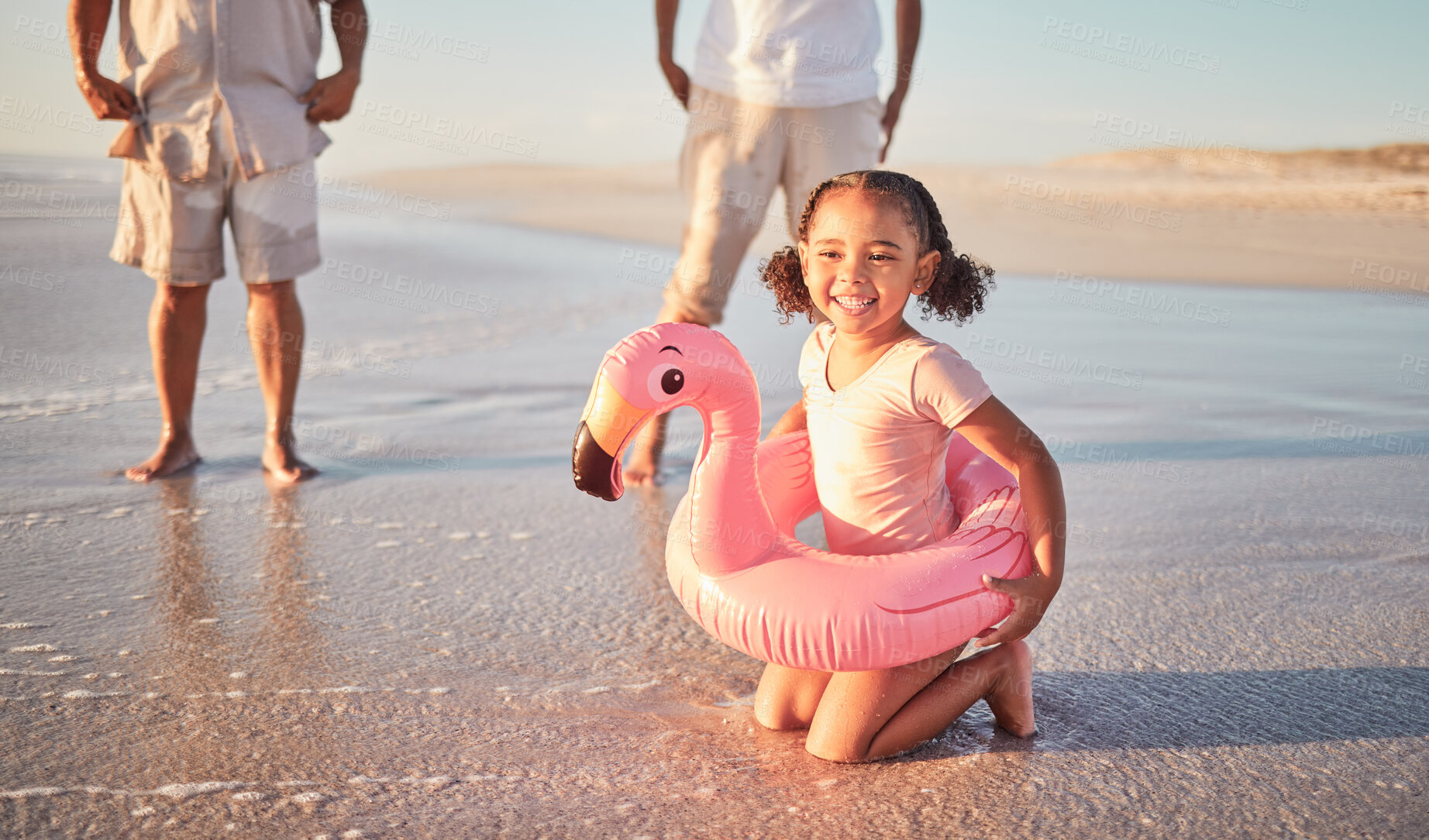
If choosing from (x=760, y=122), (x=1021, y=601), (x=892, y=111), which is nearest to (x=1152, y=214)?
(x=892, y=111)

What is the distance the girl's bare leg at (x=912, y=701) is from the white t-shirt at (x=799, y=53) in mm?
2080

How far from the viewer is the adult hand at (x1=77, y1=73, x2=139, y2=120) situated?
3500mm

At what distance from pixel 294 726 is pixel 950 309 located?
1449mm

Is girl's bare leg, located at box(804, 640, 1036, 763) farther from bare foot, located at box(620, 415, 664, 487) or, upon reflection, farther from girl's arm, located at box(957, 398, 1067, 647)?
bare foot, located at box(620, 415, 664, 487)

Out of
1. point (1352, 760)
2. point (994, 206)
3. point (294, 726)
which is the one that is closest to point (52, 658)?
point (294, 726)

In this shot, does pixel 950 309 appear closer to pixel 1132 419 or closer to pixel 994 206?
pixel 1132 419

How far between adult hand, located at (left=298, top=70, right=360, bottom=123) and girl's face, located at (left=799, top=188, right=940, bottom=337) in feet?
7.53

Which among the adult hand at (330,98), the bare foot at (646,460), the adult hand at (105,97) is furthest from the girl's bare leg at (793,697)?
the adult hand at (105,97)

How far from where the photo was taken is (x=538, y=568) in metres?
2.98

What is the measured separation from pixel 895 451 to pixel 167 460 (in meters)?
2.62

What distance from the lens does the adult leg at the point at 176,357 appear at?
3.73 meters

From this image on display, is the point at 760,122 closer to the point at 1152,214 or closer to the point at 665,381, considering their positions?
the point at 665,381

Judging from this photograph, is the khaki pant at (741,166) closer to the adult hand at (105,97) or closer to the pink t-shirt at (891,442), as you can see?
→ the pink t-shirt at (891,442)

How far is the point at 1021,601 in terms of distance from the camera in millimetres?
1956
